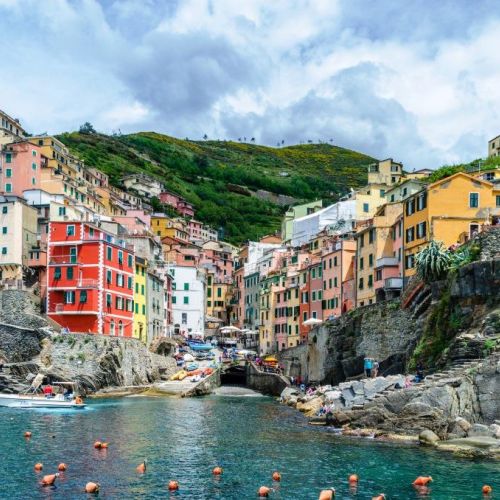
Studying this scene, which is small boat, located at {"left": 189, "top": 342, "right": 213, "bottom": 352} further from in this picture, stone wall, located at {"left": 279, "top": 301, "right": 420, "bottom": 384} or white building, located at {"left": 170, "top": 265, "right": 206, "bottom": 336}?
stone wall, located at {"left": 279, "top": 301, "right": 420, "bottom": 384}

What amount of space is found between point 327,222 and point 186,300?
1148 inches

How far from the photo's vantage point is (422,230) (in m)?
72.9

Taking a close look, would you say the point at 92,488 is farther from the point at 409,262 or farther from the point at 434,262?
the point at 409,262

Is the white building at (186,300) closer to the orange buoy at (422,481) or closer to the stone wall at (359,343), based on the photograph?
Answer: the stone wall at (359,343)

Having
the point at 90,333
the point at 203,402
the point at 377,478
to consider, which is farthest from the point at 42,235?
the point at 377,478

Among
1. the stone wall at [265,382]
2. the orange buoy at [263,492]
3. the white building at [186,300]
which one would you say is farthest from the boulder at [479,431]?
the white building at [186,300]

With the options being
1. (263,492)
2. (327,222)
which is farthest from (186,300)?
(263,492)

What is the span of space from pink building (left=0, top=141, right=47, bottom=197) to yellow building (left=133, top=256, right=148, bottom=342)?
2689 centimetres

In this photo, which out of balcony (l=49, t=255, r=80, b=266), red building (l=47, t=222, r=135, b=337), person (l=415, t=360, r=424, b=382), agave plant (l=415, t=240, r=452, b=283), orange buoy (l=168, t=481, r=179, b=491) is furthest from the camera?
balcony (l=49, t=255, r=80, b=266)

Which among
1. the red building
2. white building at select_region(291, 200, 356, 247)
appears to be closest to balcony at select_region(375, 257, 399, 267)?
the red building

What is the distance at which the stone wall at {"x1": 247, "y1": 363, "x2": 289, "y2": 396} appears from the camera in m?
89.2

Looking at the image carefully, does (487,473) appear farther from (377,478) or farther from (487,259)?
(487,259)

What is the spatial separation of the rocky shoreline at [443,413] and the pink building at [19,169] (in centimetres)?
8036

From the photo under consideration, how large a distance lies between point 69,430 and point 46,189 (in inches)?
2862
